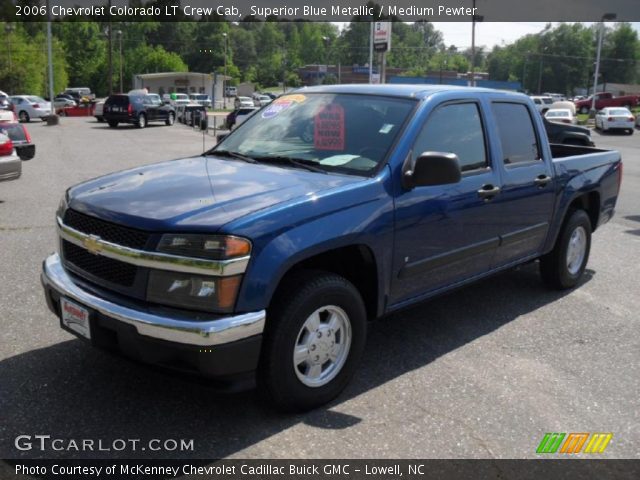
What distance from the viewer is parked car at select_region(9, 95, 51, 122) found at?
35.9 m

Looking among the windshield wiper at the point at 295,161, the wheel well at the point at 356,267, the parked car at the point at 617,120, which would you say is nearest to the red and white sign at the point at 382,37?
the parked car at the point at 617,120

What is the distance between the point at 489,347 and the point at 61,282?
290 centimetres

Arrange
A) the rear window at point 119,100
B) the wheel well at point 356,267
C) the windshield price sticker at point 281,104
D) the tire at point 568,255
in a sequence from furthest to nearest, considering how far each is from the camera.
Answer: the rear window at point 119,100 < the tire at point 568,255 < the windshield price sticker at point 281,104 < the wheel well at point 356,267

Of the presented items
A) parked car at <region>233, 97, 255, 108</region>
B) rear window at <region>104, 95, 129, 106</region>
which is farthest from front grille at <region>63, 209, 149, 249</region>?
parked car at <region>233, 97, 255, 108</region>

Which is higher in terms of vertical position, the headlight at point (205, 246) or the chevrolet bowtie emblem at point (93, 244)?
the headlight at point (205, 246)

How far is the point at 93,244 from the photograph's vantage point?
136 inches

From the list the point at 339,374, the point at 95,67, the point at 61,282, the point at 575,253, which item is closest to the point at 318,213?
the point at 339,374

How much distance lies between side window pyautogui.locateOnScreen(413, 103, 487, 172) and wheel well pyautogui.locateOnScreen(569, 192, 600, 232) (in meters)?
1.93

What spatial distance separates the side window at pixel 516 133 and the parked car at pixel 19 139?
29.6ft

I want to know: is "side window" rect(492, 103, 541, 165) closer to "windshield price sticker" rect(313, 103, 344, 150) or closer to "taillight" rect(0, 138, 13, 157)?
"windshield price sticker" rect(313, 103, 344, 150)

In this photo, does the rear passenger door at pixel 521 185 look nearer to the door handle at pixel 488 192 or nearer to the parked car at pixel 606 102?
the door handle at pixel 488 192

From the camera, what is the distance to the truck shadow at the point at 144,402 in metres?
3.27

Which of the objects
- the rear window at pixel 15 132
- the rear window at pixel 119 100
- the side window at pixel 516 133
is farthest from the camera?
the rear window at pixel 119 100

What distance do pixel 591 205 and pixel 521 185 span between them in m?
1.76
